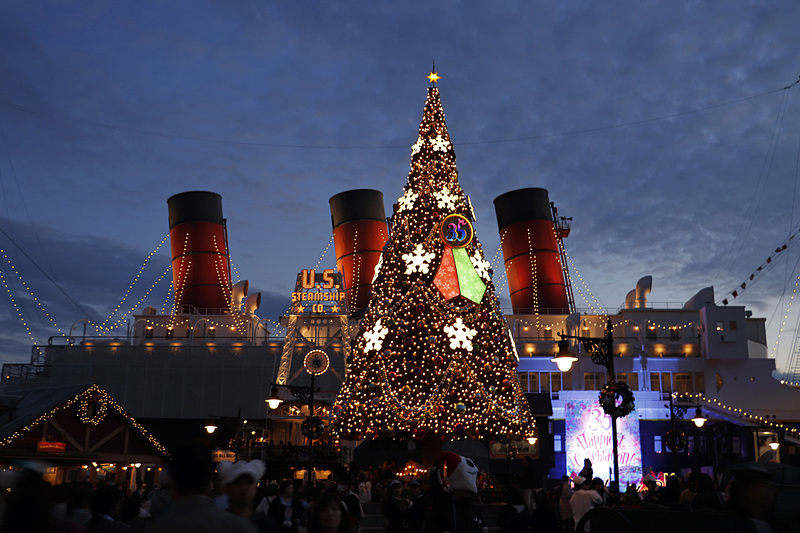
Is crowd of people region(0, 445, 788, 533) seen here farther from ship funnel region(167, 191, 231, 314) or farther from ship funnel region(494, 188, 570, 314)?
ship funnel region(167, 191, 231, 314)

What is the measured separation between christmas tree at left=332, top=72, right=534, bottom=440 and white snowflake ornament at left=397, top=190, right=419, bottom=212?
0.03 metres

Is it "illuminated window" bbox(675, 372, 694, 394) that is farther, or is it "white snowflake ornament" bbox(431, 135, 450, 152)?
"illuminated window" bbox(675, 372, 694, 394)

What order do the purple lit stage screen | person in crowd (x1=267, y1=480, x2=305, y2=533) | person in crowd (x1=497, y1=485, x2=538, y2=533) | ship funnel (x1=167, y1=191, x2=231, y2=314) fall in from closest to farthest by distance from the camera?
person in crowd (x1=497, y1=485, x2=538, y2=533) → person in crowd (x1=267, y1=480, x2=305, y2=533) → the purple lit stage screen → ship funnel (x1=167, y1=191, x2=231, y2=314)

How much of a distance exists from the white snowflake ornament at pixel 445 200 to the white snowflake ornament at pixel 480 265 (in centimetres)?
154

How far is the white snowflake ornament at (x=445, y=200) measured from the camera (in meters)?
22.4

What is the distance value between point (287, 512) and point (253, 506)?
2.83m

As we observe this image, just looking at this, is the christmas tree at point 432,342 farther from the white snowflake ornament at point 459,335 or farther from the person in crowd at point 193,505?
the person in crowd at point 193,505

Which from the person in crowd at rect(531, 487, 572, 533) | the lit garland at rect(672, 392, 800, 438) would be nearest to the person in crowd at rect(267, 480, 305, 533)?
the person in crowd at rect(531, 487, 572, 533)

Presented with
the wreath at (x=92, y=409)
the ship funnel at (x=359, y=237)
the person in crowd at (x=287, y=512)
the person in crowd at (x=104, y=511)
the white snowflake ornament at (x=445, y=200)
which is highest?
the ship funnel at (x=359, y=237)

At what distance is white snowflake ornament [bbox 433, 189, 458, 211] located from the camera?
882 inches

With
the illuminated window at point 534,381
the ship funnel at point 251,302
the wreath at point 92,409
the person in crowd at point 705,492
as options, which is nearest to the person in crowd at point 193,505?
the person in crowd at point 705,492

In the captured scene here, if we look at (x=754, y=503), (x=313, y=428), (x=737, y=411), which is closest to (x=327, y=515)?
(x=754, y=503)

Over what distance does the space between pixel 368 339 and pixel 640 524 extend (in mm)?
17234

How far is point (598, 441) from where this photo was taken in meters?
36.8
